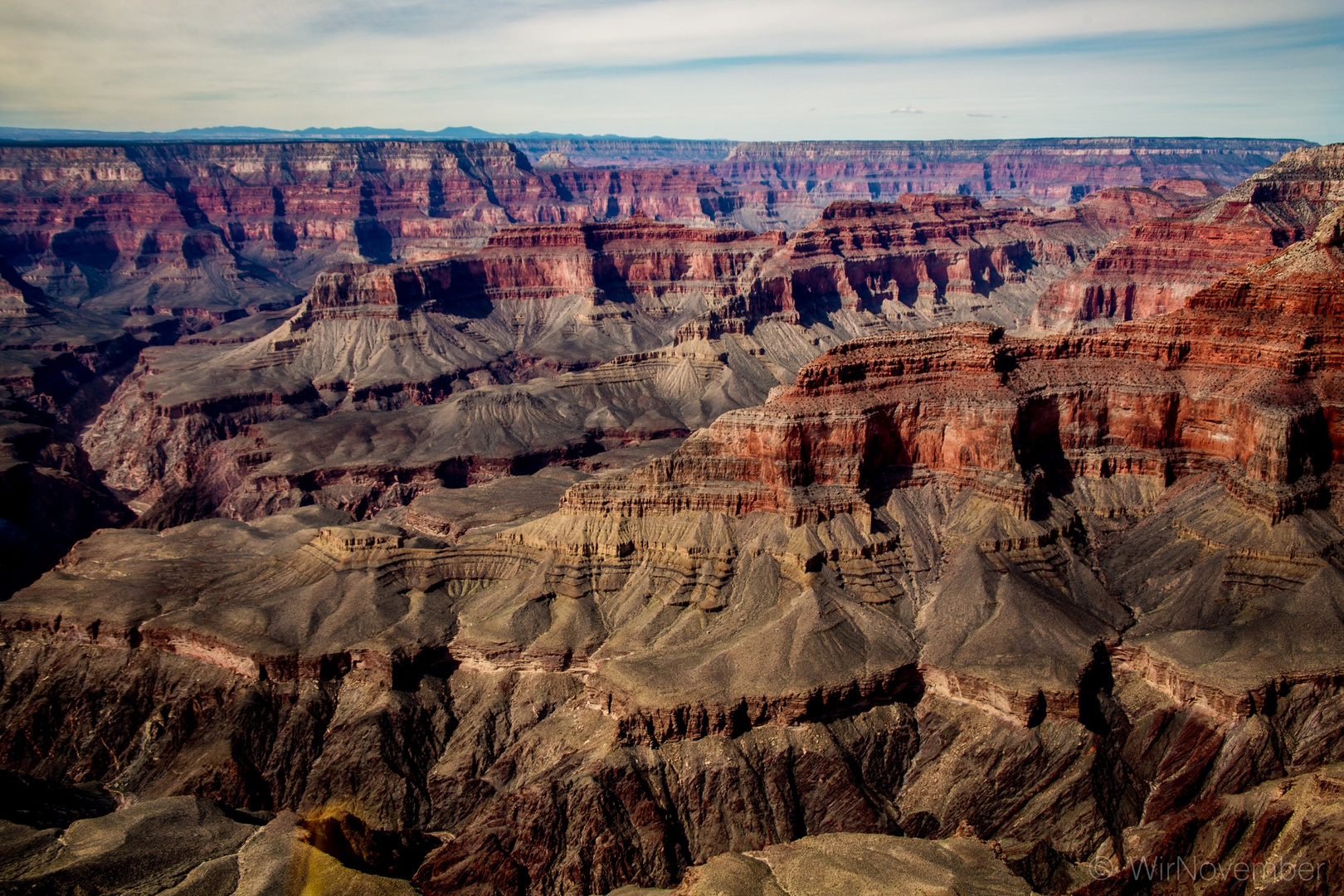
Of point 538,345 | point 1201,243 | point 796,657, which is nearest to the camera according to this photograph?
point 796,657

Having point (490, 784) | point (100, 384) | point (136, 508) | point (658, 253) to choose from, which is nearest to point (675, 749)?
point (490, 784)

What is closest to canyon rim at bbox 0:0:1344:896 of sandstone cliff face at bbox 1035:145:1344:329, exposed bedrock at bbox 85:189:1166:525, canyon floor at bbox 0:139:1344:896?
canyon floor at bbox 0:139:1344:896

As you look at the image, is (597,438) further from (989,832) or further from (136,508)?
(989,832)

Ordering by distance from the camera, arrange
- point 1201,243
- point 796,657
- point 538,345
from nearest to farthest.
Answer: point 796,657 → point 1201,243 → point 538,345

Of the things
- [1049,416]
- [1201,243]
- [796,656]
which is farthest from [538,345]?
[796,656]

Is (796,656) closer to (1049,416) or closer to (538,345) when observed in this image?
(1049,416)

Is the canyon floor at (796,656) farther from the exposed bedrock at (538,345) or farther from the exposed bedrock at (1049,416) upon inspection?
Answer: the exposed bedrock at (538,345)

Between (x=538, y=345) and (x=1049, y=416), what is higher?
(x=1049, y=416)

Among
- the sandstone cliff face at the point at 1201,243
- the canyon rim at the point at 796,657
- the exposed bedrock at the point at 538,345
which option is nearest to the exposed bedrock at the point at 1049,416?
the canyon rim at the point at 796,657

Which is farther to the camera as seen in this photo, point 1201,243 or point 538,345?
point 538,345
